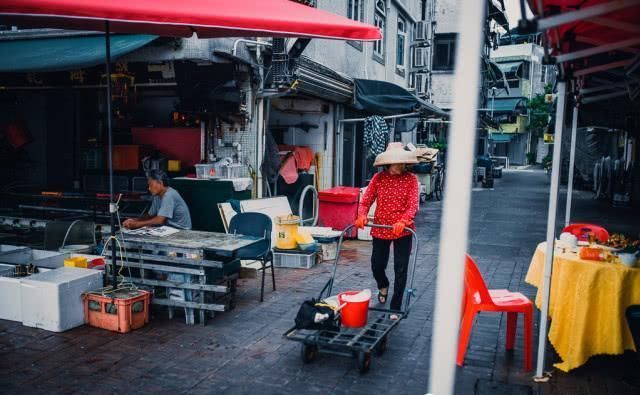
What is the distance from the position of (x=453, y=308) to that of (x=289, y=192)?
9.62 meters

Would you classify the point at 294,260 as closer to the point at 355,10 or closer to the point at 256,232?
the point at 256,232

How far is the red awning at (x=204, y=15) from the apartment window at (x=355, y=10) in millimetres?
8617

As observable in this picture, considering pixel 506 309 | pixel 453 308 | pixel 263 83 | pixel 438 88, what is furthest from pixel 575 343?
pixel 438 88

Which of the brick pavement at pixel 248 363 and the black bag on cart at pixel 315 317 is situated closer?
the brick pavement at pixel 248 363

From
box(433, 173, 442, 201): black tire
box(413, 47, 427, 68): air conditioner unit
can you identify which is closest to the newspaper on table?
box(433, 173, 442, 201): black tire

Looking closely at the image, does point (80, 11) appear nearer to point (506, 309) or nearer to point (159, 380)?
point (159, 380)

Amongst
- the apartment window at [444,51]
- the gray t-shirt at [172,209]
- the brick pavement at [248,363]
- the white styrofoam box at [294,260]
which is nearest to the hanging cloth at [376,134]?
the white styrofoam box at [294,260]

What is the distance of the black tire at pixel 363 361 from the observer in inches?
177

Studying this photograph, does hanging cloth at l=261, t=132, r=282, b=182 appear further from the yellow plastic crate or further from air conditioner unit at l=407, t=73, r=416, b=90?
air conditioner unit at l=407, t=73, r=416, b=90

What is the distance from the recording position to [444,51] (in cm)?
2998

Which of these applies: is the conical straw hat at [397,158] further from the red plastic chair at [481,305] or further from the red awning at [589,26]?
the red awning at [589,26]

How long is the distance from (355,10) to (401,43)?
6.35m

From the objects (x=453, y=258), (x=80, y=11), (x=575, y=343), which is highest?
(x=80, y=11)

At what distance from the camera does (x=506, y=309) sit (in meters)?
4.65
